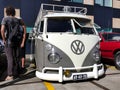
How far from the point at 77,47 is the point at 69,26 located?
1066 millimetres

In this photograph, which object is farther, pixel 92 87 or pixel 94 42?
pixel 94 42

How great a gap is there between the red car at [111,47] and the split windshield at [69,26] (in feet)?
6.97

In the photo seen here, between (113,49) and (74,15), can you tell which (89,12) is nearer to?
(113,49)

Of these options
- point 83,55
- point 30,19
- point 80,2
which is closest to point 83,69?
point 83,55

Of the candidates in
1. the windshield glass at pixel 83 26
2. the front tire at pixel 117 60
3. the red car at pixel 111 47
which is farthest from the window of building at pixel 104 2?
the windshield glass at pixel 83 26

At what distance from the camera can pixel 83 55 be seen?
7277mm

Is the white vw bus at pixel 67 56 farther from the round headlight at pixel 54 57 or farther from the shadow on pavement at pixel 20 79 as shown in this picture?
the shadow on pavement at pixel 20 79

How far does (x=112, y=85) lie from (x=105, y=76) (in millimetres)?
1324

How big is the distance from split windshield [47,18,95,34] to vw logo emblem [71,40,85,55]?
623 millimetres

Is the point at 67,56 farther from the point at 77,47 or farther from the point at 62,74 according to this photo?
the point at 62,74

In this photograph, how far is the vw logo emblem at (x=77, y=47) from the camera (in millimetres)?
7176

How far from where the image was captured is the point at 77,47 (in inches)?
284

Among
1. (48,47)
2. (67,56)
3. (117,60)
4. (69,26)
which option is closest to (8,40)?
(48,47)

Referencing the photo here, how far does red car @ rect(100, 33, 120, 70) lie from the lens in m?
9.88
